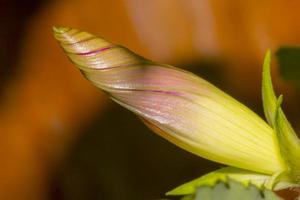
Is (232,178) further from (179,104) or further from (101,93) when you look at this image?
(101,93)

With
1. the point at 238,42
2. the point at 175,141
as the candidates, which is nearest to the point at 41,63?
the point at 238,42

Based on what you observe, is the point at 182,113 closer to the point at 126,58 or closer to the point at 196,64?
the point at 126,58

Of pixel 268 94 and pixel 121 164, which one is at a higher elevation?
→ pixel 268 94

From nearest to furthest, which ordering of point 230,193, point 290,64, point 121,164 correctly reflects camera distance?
point 230,193, point 290,64, point 121,164

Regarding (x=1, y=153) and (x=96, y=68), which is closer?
(x=96, y=68)

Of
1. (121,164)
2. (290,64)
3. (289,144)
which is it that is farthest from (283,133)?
(121,164)

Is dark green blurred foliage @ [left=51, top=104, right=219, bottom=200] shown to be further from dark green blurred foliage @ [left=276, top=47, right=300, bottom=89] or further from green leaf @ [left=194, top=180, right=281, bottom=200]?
green leaf @ [left=194, top=180, right=281, bottom=200]

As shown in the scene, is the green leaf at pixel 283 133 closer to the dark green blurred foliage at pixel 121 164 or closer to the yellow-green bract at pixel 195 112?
the yellow-green bract at pixel 195 112
